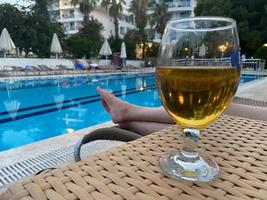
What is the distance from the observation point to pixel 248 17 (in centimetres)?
2356

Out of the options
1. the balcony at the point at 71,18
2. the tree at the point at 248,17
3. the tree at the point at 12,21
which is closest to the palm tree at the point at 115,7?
the balcony at the point at 71,18

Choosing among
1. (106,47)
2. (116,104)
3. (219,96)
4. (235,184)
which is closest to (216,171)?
(235,184)

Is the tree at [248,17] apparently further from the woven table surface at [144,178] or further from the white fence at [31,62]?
the woven table surface at [144,178]

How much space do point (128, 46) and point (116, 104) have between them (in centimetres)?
2831

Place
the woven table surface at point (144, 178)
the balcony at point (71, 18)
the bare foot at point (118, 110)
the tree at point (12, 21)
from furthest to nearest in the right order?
1. the balcony at point (71, 18)
2. the tree at point (12, 21)
3. the bare foot at point (118, 110)
4. the woven table surface at point (144, 178)

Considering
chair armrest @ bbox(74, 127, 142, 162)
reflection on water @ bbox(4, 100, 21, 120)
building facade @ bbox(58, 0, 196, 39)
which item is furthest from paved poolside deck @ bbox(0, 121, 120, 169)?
building facade @ bbox(58, 0, 196, 39)

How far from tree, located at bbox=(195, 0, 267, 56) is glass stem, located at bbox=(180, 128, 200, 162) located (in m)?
24.2

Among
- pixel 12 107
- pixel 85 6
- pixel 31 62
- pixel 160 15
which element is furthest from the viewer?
pixel 160 15

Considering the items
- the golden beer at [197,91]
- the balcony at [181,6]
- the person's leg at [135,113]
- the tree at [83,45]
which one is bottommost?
the person's leg at [135,113]

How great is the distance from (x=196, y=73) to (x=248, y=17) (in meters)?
25.8

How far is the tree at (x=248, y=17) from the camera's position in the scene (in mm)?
22922

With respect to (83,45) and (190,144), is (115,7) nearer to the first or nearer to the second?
(83,45)

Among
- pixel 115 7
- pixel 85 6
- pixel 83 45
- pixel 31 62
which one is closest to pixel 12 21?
pixel 31 62

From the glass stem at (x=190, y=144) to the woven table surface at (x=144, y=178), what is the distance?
2.6 inches
